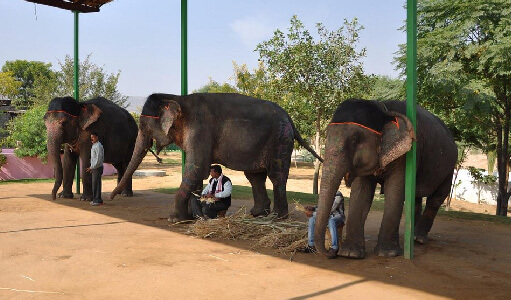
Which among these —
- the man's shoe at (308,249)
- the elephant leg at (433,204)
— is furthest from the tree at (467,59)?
the man's shoe at (308,249)

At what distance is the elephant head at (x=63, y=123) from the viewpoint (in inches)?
432

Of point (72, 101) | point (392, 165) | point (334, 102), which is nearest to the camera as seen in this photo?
point (392, 165)

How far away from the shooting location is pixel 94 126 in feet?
38.3

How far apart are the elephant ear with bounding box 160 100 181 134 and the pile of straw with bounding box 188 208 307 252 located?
1750mm

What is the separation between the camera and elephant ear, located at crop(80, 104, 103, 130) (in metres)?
11.5

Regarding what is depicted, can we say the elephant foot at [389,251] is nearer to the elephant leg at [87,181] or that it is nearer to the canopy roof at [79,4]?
the elephant leg at [87,181]

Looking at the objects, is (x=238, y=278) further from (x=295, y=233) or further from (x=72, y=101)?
(x=72, y=101)

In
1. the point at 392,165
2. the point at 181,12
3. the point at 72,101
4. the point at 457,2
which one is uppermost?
the point at 457,2

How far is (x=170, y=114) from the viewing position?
8.50m

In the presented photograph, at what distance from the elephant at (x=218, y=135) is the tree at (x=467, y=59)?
25.8 ft

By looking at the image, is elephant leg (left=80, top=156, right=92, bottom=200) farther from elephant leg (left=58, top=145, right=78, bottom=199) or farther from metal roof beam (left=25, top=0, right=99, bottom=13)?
metal roof beam (left=25, top=0, right=99, bottom=13)

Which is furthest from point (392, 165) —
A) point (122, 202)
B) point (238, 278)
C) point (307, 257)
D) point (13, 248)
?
point (122, 202)

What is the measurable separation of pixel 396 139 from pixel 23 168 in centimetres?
1654

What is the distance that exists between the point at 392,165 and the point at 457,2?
36.3 ft
